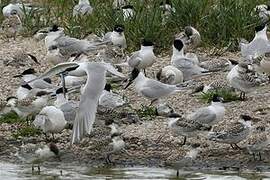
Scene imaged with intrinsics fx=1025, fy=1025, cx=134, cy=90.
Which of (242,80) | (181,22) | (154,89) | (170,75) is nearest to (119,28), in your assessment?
(181,22)

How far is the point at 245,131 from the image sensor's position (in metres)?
10.7

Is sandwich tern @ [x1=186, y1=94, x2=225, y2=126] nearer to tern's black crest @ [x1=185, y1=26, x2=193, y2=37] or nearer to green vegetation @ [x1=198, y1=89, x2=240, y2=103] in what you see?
green vegetation @ [x1=198, y1=89, x2=240, y2=103]

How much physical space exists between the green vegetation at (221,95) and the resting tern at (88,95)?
6.19ft

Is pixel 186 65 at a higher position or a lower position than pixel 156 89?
higher

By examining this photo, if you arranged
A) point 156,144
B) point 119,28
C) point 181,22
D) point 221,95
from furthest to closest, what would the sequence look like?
point 181,22
point 119,28
point 221,95
point 156,144

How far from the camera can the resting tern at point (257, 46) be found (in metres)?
13.8

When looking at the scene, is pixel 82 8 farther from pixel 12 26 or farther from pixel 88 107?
pixel 88 107

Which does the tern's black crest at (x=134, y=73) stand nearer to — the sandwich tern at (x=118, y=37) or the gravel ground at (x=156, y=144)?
the gravel ground at (x=156, y=144)

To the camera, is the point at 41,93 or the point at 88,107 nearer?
the point at 88,107

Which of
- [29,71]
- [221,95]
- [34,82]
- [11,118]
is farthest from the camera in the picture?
[29,71]

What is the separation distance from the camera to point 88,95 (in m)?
10.4

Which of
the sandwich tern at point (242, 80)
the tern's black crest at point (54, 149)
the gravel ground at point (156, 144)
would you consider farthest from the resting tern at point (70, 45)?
the tern's black crest at point (54, 149)

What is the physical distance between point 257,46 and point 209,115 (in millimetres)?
2951

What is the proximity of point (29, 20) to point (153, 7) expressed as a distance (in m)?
2.37
